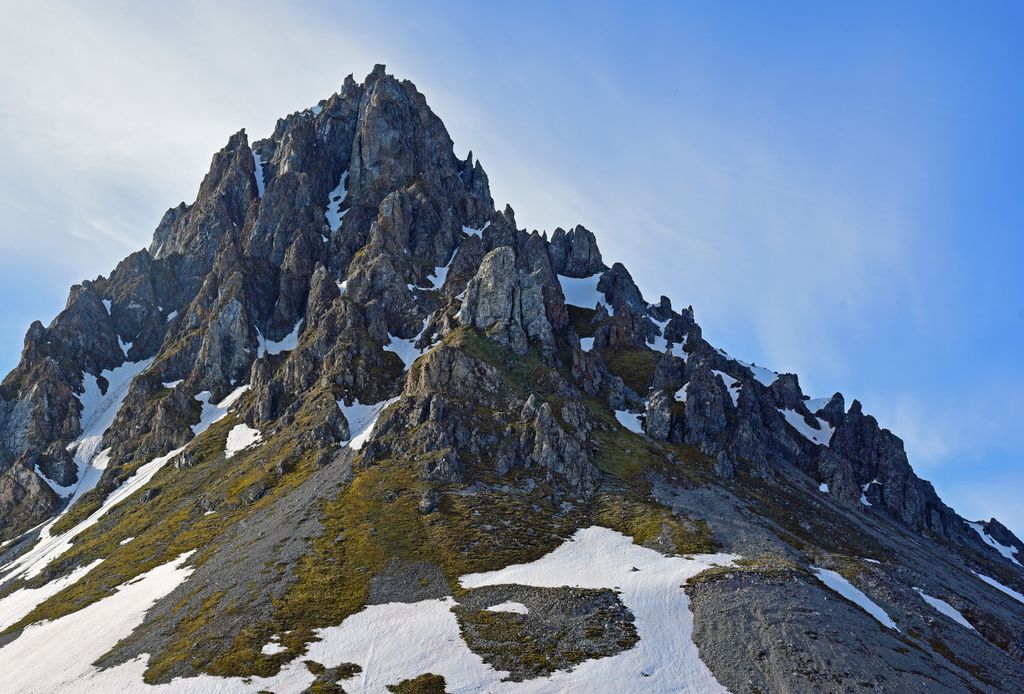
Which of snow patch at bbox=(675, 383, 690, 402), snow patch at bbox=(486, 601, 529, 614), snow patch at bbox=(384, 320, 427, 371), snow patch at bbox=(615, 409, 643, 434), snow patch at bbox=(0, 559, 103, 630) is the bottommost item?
snow patch at bbox=(0, 559, 103, 630)

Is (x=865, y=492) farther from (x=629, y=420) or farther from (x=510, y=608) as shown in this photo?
(x=510, y=608)

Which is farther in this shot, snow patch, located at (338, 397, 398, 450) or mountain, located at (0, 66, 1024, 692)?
snow patch, located at (338, 397, 398, 450)

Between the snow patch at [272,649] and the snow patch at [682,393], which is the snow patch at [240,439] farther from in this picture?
the snow patch at [682,393]

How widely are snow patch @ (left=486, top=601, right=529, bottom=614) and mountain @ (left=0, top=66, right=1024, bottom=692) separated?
1908 millimetres

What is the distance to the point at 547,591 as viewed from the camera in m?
86.1

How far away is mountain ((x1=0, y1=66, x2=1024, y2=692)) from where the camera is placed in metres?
70.5

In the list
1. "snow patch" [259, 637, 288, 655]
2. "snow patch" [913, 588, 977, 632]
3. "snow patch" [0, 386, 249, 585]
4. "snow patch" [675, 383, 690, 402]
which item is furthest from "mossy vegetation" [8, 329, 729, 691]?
"snow patch" [913, 588, 977, 632]

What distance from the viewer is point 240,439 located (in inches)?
6609

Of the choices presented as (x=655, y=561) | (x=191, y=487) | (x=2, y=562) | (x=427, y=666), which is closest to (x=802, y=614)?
(x=655, y=561)

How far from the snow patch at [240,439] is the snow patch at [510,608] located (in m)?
105

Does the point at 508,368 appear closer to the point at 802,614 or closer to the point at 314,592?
the point at 314,592

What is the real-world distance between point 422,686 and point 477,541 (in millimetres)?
40434

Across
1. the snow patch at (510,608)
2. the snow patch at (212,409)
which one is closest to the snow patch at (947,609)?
the snow patch at (510,608)

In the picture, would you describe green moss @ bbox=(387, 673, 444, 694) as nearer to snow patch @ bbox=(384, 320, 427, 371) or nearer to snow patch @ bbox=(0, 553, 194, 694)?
snow patch @ bbox=(0, 553, 194, 694)
